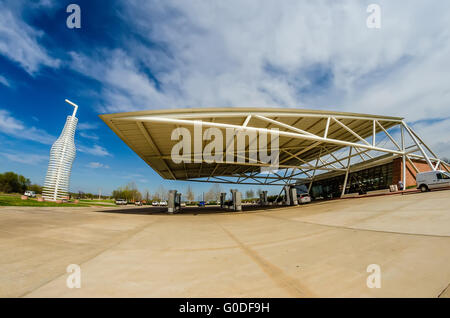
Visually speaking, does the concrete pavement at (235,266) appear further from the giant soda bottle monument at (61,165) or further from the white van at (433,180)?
the giant soda bottle monument at (61,165)

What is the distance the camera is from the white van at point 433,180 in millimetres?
14672

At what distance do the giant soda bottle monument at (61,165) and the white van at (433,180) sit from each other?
5241cm

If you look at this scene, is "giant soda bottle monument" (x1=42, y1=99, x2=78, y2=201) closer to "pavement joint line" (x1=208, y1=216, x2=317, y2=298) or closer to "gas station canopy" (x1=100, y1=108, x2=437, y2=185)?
"gas station canopy" (x1=100, y1=108, x2=437, y2=185)

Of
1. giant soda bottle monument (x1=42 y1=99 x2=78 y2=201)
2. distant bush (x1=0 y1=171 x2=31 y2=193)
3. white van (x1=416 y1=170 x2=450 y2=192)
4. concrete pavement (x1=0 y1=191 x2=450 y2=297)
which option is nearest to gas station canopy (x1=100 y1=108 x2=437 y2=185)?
white van (x1=416 y1=170 x2=450 y2=192)

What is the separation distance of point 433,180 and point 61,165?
53082mm

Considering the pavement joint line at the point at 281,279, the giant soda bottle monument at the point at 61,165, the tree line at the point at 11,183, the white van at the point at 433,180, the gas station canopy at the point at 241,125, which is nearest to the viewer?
the pavement joint line at the point at 281,279

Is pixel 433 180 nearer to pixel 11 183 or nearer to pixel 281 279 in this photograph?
pixel 281 279

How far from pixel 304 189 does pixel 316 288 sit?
39819 millimetres

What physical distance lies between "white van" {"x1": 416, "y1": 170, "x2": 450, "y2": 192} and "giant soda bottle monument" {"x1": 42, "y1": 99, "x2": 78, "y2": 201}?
52.4 meters

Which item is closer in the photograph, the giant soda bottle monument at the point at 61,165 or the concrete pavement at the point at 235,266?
the concrete pavement at the point at 235,266

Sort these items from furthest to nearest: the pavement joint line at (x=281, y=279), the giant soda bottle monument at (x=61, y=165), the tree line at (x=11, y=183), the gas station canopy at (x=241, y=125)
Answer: the tree line at (x=11, y=183) < the giant soda bottle monument at (x=61, y=165) < the gas station canopy at (x=241, y=125) < the pavement joint line at (x=281, y=279)

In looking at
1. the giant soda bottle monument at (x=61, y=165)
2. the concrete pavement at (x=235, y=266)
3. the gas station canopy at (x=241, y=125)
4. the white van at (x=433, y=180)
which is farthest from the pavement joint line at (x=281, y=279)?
the giant soda bottle monument at (x=61, y=165)

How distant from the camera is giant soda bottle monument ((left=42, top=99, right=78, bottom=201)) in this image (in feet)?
107
